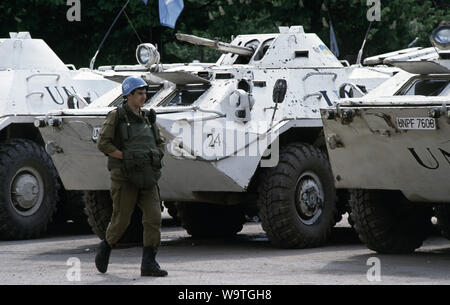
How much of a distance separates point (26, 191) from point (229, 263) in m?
3.86

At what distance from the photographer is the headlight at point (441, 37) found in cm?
1167

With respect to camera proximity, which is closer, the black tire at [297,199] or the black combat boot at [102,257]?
the black combat boot at [102,257]

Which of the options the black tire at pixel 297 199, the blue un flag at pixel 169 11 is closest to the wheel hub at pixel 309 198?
the black tire at pixel 297 199

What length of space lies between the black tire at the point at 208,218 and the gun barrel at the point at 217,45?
1773mm

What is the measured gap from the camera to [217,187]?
12867 millimetres

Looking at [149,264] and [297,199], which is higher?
[297,199]

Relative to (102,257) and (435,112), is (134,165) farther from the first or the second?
(435,112)

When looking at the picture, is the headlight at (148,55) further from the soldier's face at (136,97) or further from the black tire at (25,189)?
Result: the soldier's face at (136,97)

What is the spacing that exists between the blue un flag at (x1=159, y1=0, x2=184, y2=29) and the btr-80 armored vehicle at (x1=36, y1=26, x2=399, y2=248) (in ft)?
10.5

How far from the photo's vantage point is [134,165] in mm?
10422

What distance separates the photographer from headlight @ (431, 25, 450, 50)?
1167 centimetres

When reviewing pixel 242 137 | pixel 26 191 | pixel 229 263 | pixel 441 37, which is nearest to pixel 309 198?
pixel 242 137

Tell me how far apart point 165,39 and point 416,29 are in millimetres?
4409

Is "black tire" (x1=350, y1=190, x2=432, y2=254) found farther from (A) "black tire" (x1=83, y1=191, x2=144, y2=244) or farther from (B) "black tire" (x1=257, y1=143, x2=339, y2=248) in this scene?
(A) "black tire" (x1=83, y1=191, x2=144, y2=244)
